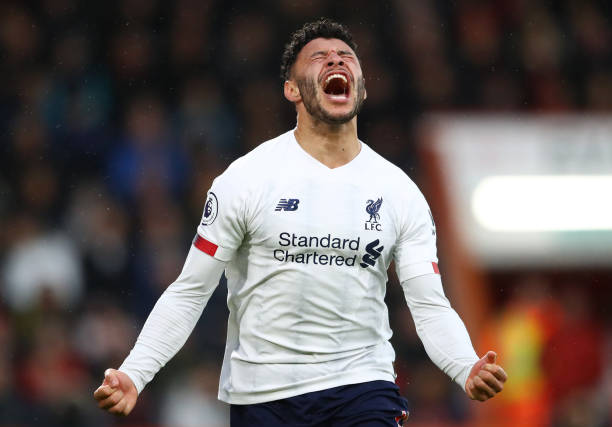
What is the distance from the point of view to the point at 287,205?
13.2 feet

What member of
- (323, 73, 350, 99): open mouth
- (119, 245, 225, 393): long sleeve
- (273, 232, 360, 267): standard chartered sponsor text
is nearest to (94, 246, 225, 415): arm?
(119, 245, 225, 393): long sleeve

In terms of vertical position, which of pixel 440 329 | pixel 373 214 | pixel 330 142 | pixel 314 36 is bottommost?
pixel 440 329

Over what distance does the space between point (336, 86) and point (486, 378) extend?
121cm

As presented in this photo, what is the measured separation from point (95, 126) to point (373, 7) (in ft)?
12.1

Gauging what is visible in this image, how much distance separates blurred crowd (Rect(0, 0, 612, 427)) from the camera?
A: 8.94 m

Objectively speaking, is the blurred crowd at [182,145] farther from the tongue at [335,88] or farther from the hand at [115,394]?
the tongue at [335,88]

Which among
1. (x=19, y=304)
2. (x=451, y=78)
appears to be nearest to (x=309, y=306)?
(x=19, y=304)

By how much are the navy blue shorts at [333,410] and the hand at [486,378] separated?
11.6 inches

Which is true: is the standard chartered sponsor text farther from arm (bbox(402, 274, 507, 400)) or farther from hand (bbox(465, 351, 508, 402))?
hand (bbox(465, 351, 508, 402))

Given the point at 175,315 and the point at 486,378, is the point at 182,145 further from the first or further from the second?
the point at 486,378

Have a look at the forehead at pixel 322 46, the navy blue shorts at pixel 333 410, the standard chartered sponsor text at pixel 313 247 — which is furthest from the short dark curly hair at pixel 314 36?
the navy blue shorts at pixel 333 410

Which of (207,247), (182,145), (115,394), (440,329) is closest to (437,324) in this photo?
(440,329)

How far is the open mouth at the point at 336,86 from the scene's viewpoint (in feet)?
13.8

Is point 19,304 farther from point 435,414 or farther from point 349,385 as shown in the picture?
point 349,385
